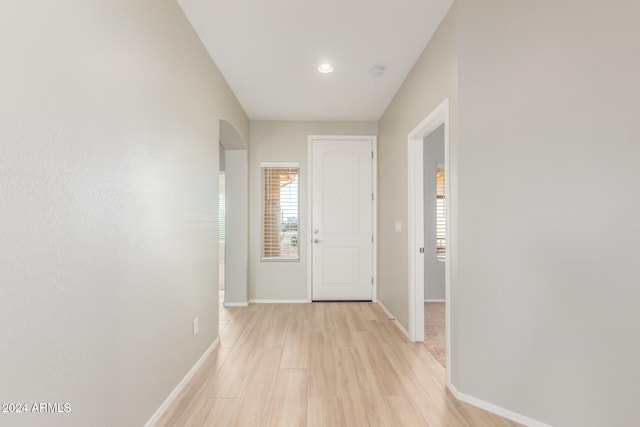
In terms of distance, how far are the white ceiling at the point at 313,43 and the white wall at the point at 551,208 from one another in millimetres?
533

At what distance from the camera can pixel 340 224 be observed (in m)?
4.46

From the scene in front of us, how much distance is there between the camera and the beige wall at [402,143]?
216cm

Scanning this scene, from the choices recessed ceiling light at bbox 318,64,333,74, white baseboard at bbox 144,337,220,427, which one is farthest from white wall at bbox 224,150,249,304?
recessed ceiling light at bbox 318,64,333,74

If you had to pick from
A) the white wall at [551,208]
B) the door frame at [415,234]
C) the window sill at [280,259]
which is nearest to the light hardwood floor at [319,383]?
the door frame at [415,234]

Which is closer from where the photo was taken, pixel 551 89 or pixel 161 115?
pixel 551 89

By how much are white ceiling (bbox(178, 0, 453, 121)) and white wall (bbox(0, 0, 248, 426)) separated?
1.33 feet

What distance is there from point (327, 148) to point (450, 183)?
2.56 metres

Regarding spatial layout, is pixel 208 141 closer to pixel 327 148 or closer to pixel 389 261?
pixel 327 148

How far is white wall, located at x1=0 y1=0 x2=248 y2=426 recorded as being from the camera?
0.95 meters

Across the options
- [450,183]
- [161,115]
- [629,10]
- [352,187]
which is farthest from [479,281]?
[352,187]

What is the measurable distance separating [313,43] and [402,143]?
1386 millimetres

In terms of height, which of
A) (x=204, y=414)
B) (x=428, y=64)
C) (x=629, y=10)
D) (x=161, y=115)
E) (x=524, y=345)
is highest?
(x=428, y=64)

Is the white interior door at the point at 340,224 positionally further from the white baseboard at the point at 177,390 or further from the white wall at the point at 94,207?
the white wall at the point at 94,207

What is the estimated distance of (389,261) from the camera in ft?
12.7
